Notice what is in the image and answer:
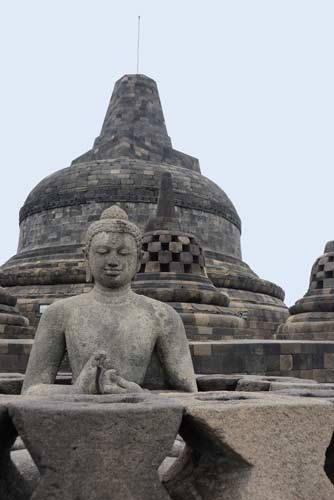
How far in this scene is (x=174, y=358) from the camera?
3.18 meters

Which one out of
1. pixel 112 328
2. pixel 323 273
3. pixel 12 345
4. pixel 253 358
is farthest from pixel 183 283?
pixel 112 328

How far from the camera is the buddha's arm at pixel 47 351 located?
306 cm

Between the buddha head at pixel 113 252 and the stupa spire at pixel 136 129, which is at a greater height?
the stupa spire at pixel 136 129

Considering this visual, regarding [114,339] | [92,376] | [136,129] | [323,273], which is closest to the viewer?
[92,376]

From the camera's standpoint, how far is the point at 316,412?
6.97 ft

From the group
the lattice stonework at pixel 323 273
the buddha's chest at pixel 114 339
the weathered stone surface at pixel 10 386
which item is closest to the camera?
the buddha's chest at pixel 114 339

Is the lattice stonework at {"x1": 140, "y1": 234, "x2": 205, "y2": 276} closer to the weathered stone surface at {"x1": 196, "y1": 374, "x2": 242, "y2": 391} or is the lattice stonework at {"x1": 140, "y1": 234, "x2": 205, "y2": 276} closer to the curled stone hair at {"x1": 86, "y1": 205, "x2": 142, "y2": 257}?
the weathered stone surface at {"x1": 196, "y1": 374, "x2": 242, "y2": 391}

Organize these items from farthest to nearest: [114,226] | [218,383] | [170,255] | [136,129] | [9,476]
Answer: [136,129]
[170,255]
[218,383]
[114,226]
[9,476]

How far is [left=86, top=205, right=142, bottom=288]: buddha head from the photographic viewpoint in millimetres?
3252

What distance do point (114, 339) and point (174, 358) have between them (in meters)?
0.37

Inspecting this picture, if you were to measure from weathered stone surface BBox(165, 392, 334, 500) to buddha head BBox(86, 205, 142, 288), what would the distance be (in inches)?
48.9

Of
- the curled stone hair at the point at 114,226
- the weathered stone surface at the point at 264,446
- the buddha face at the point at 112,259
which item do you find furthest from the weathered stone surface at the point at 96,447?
the curled stone hair at the point at 114,226

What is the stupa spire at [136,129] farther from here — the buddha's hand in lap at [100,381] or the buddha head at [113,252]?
the buddha's hand in lap at [100,381]

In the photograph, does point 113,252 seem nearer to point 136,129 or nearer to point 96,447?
point 96,447
